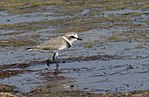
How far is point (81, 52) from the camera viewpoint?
923 inches

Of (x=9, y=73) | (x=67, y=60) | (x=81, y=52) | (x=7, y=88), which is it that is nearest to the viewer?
(x=7, y=88)

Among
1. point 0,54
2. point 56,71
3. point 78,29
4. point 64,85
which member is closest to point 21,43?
point 0,54

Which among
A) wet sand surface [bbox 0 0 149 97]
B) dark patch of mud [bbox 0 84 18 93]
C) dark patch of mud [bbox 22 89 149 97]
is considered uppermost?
dark patch of mud [bbox 22 89 149 97]

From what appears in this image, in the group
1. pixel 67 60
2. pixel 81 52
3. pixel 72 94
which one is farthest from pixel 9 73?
pixel 81 52

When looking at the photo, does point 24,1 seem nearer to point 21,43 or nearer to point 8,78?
point 21,43

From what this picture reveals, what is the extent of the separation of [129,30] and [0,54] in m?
7.94

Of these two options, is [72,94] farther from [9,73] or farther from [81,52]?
[81,52]

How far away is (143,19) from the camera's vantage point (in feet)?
107

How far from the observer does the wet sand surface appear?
54.8 feet

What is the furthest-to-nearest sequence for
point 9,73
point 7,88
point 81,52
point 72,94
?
1. point 81,52
2. point 9,73
3. point 7,88
4. point 72,94

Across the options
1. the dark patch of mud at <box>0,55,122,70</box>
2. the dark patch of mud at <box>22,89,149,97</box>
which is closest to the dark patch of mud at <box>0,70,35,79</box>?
the dark patch of mud at <box>0,55,122,70</box>

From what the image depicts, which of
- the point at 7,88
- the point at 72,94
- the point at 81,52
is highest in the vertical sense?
the point at 72,94

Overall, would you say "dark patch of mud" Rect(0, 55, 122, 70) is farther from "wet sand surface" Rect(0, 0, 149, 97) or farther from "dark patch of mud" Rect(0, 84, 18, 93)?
"dark patch of mud" Rect(0, 84, 18, 93)

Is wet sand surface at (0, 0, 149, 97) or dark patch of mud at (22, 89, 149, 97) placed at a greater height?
dark patch of mud at (22, 89, 149, 97)
